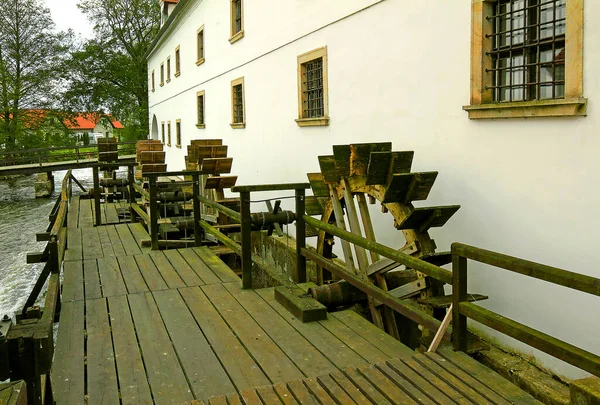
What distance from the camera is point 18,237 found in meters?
16.2

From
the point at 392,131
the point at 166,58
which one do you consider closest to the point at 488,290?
the point at 392,131

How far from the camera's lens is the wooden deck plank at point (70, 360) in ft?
10.6

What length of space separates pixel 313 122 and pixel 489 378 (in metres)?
6.45

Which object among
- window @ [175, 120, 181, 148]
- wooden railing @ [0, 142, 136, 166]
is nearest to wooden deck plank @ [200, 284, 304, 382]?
window @ [175, 120, 181, 148]

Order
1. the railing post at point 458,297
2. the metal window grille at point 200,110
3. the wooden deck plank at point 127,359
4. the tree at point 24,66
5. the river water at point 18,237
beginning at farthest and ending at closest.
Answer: the tree at point 24,66
the metal window grille at point 200,110
the river water at point 18,237
the wooden deck plank at point 127,359
the railing post at point 458,297

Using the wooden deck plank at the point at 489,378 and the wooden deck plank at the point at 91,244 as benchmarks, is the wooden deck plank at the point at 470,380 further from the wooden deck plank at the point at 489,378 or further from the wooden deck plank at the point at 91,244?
the wooden deck plank at the point at 91,244

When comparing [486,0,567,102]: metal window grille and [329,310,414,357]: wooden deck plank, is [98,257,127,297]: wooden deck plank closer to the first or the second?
[329,310,414,357]: wooden deck plank

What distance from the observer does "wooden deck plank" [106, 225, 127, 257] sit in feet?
24.7

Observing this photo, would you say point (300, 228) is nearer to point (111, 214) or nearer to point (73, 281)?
point (73, 281)

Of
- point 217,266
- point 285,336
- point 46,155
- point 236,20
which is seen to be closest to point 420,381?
point 285,336

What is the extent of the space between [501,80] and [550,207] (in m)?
1.31

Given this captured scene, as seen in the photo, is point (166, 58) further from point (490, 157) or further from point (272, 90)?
point (490, 157)

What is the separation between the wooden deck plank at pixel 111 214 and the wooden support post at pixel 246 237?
6614mm

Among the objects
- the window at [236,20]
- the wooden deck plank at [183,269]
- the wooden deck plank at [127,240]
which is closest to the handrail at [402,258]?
the wooden deck plank at [183,269]
